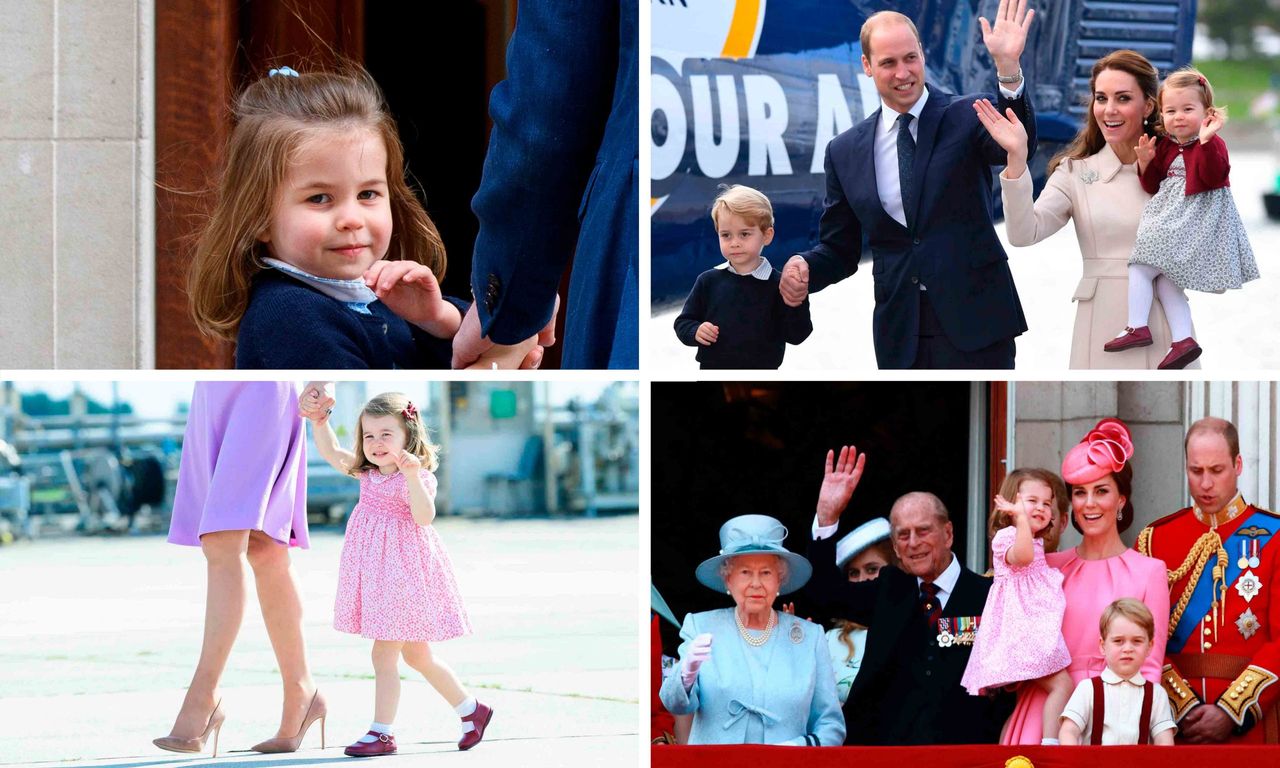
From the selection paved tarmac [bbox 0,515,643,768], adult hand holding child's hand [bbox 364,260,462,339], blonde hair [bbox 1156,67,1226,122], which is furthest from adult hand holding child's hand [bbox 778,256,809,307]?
blonde hair [bbox 1156,67,1226,122]

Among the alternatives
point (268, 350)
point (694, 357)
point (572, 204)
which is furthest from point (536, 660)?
point (572, 204)

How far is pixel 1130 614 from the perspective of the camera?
3113 millimetres

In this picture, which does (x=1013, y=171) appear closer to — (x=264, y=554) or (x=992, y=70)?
(x=992, y=70)

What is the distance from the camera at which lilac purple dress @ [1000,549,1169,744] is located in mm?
3170

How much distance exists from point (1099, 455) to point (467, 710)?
4.74ft

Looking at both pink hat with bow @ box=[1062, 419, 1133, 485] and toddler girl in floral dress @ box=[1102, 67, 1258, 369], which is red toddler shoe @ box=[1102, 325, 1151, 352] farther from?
pink hat with bow @ box=[1062, 419, 1133, 485]

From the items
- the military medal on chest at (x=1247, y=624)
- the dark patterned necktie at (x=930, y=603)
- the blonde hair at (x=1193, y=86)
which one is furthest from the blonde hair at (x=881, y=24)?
the military medal on chest at (x=1247, y=624)

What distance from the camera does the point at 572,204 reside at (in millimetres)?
2861

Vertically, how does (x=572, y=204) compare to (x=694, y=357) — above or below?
above

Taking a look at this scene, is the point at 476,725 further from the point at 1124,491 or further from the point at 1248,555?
the point at 1248,555

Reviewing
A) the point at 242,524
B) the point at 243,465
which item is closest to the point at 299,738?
the point at 242,524

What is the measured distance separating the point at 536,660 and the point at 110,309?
1.42m

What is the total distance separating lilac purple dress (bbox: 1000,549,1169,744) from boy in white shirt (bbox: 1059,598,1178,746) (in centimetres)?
3

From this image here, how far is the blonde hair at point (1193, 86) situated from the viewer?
3266 millimetres
